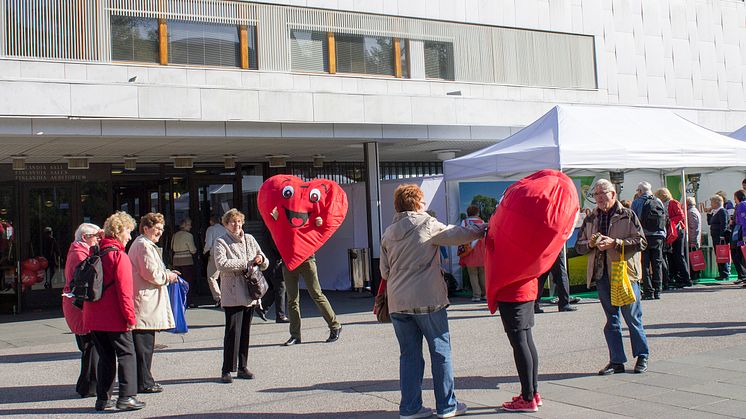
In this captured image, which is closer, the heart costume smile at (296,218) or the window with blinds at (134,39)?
the heart costume smile at (296,218)

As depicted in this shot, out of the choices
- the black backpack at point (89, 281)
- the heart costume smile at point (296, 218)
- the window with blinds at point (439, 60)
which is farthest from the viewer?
the window with blinds at point (439, 60)

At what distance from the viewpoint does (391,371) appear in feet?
28.7

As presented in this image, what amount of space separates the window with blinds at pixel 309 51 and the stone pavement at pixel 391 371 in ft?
16.8

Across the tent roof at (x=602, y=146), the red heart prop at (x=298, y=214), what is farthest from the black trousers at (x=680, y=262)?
the red heart prop at (x=298, y=214)

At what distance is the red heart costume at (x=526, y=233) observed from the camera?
21.4 ft

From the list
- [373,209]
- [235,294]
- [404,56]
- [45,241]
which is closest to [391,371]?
[235,294]

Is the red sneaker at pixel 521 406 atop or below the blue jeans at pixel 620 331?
below

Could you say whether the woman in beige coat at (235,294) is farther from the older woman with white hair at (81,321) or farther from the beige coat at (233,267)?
the older woman with white hair at (81,321)

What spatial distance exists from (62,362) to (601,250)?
6426 millimetres

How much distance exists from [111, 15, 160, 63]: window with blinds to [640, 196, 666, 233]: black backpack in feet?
27.8

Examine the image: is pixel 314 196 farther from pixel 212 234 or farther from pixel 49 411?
pixel 212 234

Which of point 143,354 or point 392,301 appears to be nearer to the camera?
point 392,301

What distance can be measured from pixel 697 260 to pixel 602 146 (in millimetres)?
4182

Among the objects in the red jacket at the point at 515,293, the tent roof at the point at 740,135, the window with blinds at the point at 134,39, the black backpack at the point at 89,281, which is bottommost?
the red jacket at the point at 515,293
